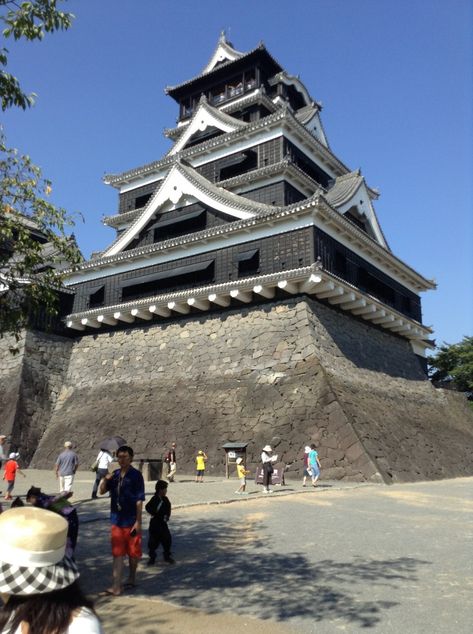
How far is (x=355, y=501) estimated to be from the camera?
35.0 ft

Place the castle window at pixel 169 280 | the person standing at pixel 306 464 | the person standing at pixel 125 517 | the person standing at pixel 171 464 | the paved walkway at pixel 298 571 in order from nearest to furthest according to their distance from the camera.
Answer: the paved walkway at pixel 298 571 → the person standing at pixel 125 517 → the person standing at pixel 306 464 → the person standing at pixel 171 464 → the castle window at pixel 169 280

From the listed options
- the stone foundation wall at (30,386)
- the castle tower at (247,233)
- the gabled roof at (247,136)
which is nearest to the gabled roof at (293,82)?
the castle tower at (247,233)

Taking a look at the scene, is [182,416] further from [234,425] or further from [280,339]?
[280,339]

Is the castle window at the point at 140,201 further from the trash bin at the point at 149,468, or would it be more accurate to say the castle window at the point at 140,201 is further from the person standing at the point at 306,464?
the person standing at the point at 306,464

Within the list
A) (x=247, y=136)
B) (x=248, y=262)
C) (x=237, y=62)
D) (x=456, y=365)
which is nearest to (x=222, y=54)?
(x=237, y=62)

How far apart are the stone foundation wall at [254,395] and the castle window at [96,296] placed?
1610mm

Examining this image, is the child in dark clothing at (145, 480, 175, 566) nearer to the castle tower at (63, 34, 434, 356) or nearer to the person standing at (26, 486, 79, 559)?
the person standing at (26, 486, 79, 559)

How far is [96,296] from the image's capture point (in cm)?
2391

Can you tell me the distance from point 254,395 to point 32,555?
52.0 feet

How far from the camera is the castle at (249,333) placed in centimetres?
1670

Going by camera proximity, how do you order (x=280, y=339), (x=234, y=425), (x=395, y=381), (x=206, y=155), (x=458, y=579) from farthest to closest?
(x=206, y=155), (x=395, y=381), (x=280, y=339), (x=234, y=425), (x=458, y=579)

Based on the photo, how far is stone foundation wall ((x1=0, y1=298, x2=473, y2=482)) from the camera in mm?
15586

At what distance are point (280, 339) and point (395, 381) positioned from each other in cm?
711

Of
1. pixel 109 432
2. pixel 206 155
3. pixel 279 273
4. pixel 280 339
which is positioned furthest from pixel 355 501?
pixel 206 155
